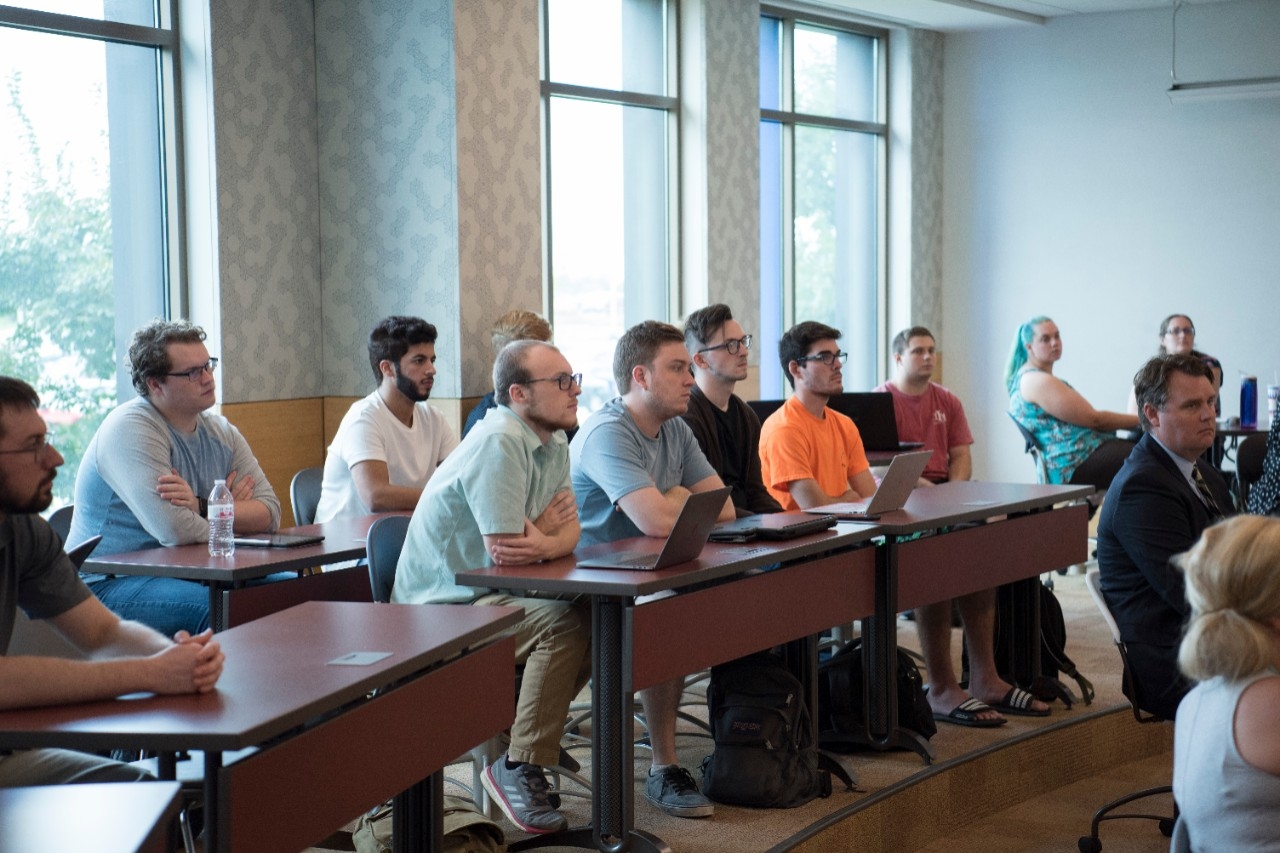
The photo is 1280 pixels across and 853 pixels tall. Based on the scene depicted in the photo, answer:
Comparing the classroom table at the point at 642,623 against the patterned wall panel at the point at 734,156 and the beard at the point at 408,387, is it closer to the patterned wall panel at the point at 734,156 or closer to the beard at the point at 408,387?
the beard at the point at 408,387

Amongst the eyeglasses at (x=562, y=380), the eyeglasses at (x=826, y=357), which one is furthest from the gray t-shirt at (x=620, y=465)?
the eyeglasses at (x=826, y=357)

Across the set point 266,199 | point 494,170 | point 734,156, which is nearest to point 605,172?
point 734,156

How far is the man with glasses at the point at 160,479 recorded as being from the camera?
144 inches

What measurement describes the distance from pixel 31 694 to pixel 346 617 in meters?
0.74

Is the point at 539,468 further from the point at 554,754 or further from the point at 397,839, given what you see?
the point at 397,839

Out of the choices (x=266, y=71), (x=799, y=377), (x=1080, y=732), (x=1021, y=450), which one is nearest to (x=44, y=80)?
(x=266, y=71)

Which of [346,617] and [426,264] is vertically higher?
[426,264]

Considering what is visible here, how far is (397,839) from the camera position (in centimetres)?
268

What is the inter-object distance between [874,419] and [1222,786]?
13.4ft

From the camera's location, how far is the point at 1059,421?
6.84 m

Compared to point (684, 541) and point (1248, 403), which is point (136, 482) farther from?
point (1248, 403)

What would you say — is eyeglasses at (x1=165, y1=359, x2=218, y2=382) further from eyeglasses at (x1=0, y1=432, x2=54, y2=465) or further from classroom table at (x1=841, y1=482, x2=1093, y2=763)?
classroom table at (x1=841, y1=482, x2=1093, y2=763)

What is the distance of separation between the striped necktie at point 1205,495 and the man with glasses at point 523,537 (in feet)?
5.13

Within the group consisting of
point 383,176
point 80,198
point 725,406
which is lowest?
point 725,406
